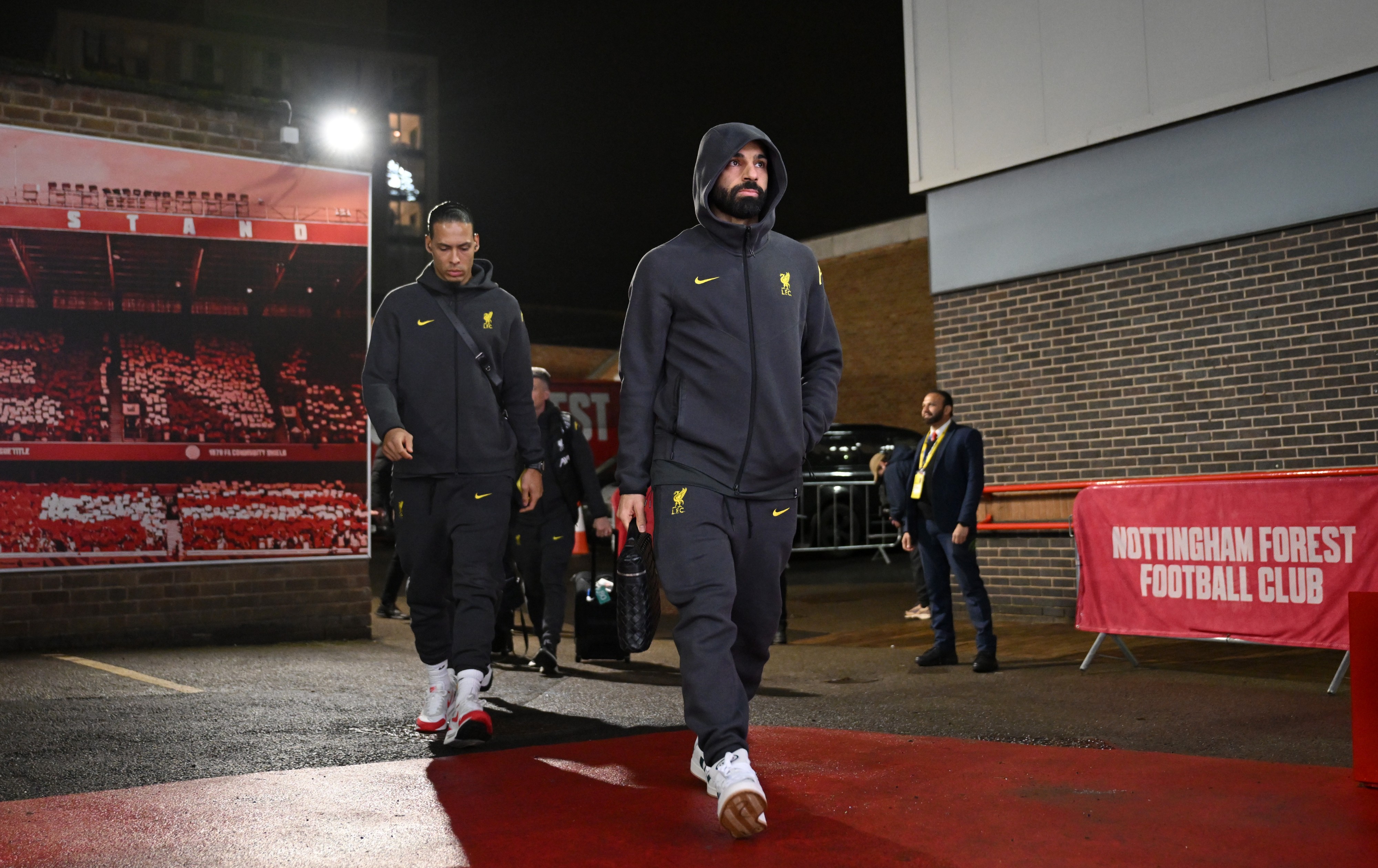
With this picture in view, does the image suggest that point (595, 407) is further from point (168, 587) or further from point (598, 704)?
point (598, 704)

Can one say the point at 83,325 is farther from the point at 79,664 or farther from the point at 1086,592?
the point at 1086,592

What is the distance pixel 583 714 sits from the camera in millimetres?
5895

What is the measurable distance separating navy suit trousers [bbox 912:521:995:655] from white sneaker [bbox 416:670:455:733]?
3.73m

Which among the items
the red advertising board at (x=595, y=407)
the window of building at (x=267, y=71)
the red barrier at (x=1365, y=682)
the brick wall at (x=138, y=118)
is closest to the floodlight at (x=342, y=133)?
the brick wall at (x=138, y=118)

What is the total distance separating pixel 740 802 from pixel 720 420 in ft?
4.09

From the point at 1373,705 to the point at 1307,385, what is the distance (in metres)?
5.18

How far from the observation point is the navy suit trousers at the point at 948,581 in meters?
7.76

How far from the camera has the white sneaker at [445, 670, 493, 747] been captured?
505 cm

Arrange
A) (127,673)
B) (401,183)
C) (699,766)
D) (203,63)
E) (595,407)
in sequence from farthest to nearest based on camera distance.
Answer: (203,63) → (401,183) → (595,407) → (127,673) → (699,766)

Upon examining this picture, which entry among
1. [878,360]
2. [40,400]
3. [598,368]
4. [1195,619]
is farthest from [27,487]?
[598,368]

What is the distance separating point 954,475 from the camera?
26.3 ft

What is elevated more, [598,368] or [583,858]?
[598,368]

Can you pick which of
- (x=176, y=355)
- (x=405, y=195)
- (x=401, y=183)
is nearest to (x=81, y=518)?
(x=176, y=355)

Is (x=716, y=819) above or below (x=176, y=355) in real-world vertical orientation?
below
